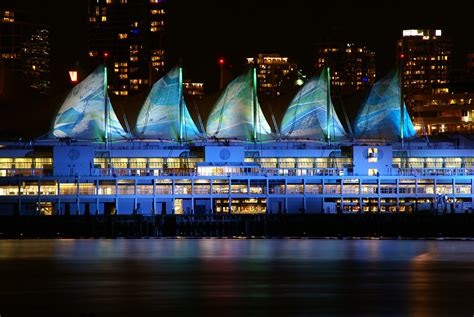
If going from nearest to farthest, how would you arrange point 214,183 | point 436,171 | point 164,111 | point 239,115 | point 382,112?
1. point 214,183
2. point 436,171
3. point 164,111
4. point 239,115
5. point 382,112

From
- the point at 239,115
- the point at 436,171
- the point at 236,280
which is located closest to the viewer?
the point at 236,280

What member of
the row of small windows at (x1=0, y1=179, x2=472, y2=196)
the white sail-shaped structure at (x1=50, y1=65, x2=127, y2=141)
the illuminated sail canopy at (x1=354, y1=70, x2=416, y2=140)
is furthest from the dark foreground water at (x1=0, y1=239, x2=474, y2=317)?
the illuminated sail canopy at (x1=354, y1=70, x2=416, y2=140)

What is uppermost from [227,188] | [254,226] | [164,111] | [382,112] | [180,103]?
[180,103]

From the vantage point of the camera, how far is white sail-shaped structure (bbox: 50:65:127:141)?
16312 cm

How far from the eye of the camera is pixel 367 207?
15862 centimetres

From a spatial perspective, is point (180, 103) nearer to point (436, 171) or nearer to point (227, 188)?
point (227, 188)

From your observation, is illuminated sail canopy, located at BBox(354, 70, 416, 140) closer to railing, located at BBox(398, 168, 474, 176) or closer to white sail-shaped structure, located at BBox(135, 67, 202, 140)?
railing, located at BBox(398, 168, 474, 176)

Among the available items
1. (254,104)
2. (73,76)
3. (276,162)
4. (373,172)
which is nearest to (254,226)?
(373,172)

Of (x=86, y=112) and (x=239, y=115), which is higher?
(x=86, y=112)

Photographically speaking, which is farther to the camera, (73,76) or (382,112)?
(73,76)

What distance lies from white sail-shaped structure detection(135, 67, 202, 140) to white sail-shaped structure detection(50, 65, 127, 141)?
417cm

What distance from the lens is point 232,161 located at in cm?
16050

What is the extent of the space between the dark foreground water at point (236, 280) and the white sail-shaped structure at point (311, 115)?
55796 millimetres

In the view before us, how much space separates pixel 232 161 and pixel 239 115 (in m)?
7.50
